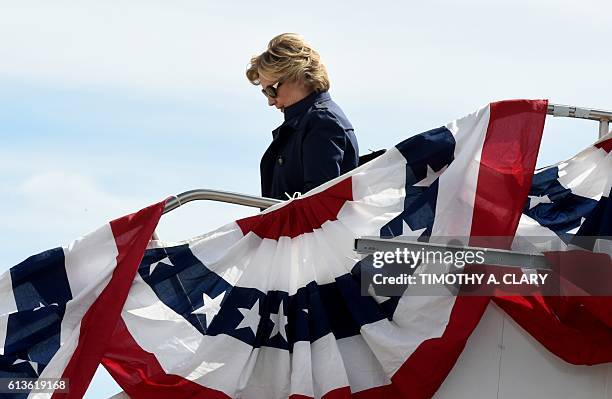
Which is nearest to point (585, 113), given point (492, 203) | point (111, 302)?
point (492, 203)

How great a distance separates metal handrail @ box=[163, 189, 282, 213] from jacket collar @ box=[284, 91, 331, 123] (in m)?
0.63

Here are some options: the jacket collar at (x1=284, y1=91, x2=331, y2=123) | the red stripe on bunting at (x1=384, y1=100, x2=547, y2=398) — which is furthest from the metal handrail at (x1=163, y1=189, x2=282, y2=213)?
the red stripe on bunting at (x1=384, y1=100, x2=547, y2=398)

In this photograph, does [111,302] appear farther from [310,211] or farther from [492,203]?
[492,203]

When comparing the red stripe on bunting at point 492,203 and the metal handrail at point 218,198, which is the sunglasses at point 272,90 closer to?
the metal handrail at point 218,198

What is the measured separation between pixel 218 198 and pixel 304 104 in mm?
835

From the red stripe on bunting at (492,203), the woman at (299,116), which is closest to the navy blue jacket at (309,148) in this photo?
the woman at (299,116)

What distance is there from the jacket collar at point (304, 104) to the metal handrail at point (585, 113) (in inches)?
49.3

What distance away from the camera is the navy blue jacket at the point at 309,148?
310 inches

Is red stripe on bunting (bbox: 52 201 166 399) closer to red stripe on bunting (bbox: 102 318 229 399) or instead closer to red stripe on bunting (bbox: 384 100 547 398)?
red stripe on bunting (bbox: 102 318 229 399)

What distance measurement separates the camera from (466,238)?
768cm

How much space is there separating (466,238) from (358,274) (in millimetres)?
616

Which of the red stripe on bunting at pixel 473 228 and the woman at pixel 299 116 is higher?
the woman at pixel 299 116

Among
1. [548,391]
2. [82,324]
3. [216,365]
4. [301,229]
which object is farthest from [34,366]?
[548,391]

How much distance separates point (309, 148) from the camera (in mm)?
7930
